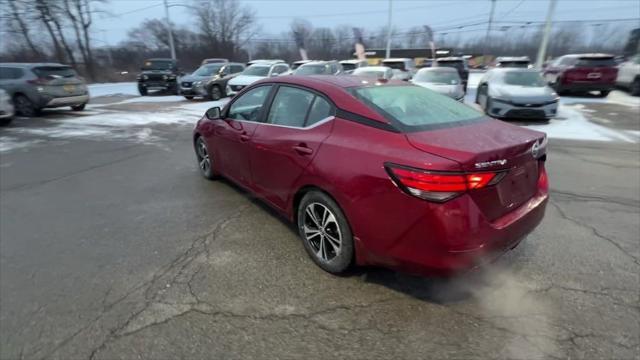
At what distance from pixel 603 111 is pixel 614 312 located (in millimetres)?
12650

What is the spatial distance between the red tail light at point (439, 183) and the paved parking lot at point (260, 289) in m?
0.94

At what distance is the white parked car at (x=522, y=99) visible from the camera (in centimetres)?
980

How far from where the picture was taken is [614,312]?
2.60 metres

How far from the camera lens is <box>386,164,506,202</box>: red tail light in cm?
225

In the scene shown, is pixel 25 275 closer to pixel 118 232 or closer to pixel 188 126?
pixel 118 232

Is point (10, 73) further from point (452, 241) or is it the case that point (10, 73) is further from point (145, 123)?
point (452, 241)

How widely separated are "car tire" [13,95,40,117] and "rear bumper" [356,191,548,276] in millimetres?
14044

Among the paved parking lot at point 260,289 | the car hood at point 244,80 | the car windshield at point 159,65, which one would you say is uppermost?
the car windshield at point 159,65

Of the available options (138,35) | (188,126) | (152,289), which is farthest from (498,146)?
(138,35)

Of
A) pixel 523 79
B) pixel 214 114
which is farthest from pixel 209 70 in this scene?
pixel 214 114

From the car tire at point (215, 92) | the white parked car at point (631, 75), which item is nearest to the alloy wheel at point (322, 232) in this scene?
the car tire at point (215, 92)

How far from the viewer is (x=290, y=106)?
3.55m

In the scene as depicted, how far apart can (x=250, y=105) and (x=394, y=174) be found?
2387 mm

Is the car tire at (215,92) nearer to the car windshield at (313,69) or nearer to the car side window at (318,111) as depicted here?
the car windshield at (313,69)
